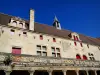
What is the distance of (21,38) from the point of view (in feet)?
45.7

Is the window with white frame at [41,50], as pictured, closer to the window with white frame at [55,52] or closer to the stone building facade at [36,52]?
the stone building facade at [36,52]

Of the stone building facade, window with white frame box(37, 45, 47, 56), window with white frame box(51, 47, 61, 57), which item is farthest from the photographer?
window with white frame box(51, 47, 61, 57)

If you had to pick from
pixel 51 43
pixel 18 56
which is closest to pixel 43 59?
pixel 18 56

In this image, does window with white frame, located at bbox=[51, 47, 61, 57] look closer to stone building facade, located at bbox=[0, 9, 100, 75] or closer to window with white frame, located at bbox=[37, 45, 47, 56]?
stone building facade, located at bbox=[0, 9, 100, 75]

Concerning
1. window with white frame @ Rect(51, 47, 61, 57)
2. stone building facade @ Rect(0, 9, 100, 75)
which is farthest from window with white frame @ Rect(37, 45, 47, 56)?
window with white frame @ Rect(51, 47, 61, 57)

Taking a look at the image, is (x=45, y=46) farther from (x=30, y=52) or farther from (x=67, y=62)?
(x=67, y=62)

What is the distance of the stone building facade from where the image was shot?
9914 millimetres

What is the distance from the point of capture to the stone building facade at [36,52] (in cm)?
991

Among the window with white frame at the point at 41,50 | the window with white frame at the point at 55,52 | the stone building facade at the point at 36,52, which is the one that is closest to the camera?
the stone building facade at the point at 36,52

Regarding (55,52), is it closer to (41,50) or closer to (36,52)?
(41,50)

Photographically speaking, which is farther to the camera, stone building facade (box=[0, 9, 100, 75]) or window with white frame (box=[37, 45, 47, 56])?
window with white frame (box=[37, 45, 47, 56])

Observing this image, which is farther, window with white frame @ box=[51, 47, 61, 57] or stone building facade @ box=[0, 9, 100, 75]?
window with white frame @ box=[51, 47, 61, 57]

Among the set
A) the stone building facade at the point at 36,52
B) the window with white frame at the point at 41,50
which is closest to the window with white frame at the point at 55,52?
the stone building facade at the point at 36,52

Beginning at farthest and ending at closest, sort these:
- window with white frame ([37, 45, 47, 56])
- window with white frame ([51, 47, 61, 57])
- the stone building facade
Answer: window with white frame ([51, 47, 61, 57]) < window with white frame ([37, 45, 47, 56]) < the stone building facade
